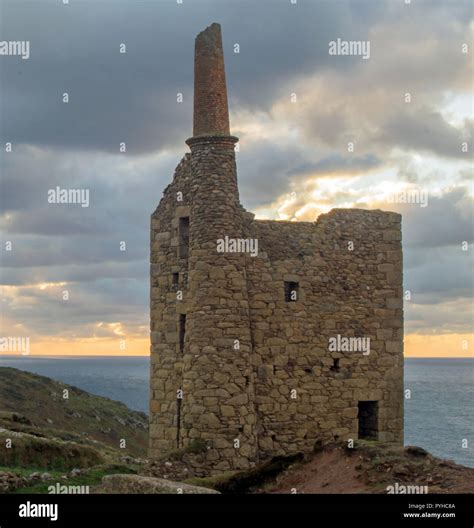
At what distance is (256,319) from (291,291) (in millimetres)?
1306

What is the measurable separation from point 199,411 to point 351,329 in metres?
4.77

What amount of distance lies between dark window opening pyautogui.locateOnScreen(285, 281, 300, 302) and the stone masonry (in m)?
0.03

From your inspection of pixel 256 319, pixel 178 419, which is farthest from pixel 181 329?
pixel 178 419

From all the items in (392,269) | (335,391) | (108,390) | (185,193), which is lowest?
(108,390)

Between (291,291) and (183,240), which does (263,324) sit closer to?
(291,291)

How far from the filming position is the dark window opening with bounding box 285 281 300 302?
73.5ft

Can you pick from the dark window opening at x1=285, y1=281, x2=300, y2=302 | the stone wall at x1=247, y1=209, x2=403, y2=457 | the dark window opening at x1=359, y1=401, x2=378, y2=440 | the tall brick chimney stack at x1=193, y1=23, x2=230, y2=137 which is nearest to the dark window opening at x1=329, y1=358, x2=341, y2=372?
the stone wall at x1=247, y1=209, x2=403, y2=457

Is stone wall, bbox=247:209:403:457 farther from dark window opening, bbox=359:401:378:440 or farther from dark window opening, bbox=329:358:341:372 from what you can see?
dark window opening, bbox=359:401:378:440

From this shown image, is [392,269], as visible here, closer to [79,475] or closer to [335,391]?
[335,391]

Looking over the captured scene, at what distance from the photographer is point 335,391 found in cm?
2266

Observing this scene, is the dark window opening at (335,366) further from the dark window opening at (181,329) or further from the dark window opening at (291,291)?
the dark window opening at (181,329)

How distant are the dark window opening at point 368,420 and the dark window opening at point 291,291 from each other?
351 centimetres
